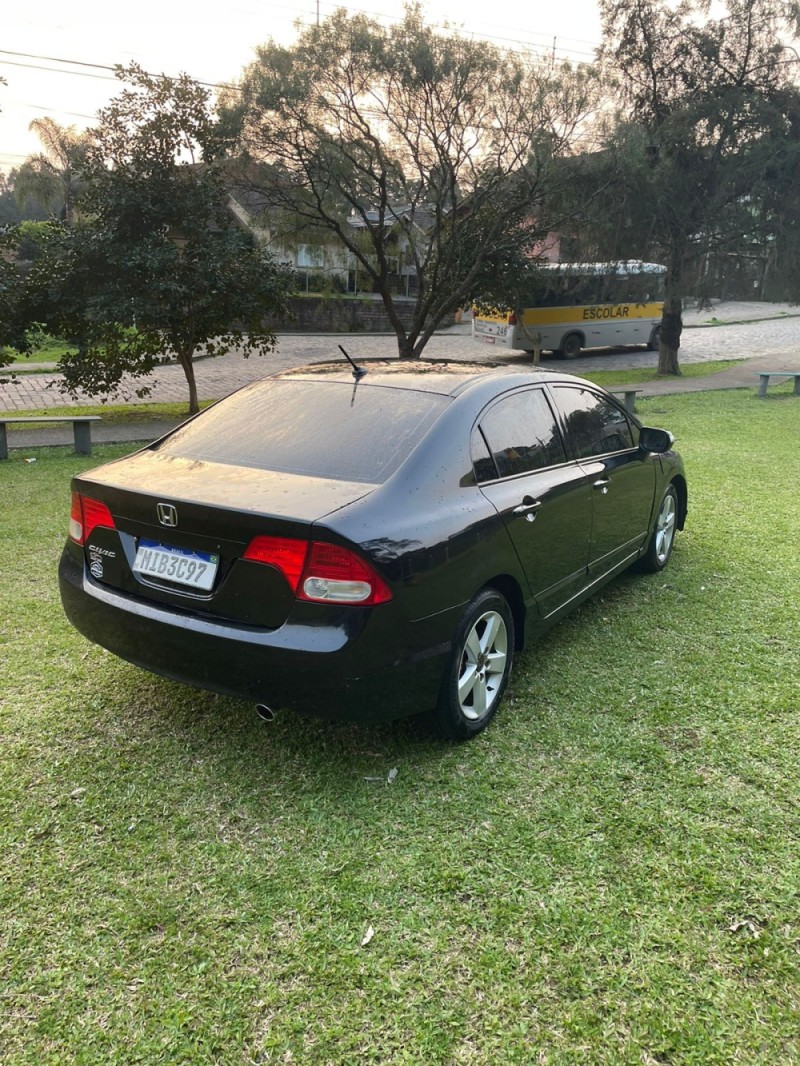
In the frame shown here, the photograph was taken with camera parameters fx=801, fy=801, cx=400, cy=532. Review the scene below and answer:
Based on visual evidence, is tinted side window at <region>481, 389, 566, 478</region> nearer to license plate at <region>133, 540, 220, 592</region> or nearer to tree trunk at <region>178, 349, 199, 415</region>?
license plate at <region>133, 540, 220, 592</region>

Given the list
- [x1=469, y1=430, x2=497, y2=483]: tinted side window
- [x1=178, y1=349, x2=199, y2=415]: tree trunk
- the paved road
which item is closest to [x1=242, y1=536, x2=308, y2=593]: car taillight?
[x1=469, y1=430, x2=497, y2=483]: tinted side window

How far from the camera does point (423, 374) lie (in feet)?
12.7

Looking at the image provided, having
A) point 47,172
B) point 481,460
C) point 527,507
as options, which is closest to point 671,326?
point 527,507

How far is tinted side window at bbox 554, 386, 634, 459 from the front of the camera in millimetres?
4298

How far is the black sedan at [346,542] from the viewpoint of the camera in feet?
9.05

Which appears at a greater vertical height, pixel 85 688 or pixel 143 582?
pixel 143 582

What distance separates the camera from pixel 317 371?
13.2 ft

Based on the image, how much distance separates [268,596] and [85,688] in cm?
144

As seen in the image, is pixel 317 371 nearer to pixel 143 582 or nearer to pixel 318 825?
pixel 143 582

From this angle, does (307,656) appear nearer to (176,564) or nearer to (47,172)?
(176,564)

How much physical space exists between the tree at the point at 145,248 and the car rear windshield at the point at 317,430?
7.96 meters

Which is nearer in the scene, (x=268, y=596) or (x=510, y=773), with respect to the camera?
(x=268, y=596)

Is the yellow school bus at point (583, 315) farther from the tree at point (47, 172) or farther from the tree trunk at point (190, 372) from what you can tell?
the tree at point (47, 172)

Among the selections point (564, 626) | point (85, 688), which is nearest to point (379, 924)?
point (85, 688)
